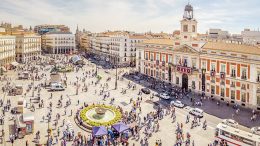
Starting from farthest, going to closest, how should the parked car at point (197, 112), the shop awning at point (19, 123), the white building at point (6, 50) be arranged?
1. the white building at point (6, 50)
2. the parked car at point (197, 112)
3. the shop awning at point (19, 123)

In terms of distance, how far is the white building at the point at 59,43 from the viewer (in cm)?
14150

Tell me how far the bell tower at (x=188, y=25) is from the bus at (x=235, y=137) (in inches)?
1139

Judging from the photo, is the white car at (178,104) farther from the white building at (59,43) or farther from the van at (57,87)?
the white building at (59,43)

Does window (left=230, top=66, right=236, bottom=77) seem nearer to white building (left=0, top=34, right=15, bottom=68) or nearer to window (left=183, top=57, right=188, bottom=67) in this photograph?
window (left=183, top=57, right=188, bottom=67)

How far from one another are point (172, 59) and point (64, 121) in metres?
31.4

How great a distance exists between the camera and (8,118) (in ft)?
125

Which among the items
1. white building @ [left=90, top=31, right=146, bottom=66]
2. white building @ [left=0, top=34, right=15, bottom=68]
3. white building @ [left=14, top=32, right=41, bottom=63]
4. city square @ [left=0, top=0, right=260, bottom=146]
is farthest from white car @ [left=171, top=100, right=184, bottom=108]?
white building @ [left=14, top=32, right=41, bottom=63]

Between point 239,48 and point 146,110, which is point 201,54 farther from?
point 146,110

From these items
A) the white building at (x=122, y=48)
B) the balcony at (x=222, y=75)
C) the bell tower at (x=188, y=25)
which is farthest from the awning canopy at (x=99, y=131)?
the white building at (x=122, y=48)

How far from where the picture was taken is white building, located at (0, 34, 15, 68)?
78250 millimetres

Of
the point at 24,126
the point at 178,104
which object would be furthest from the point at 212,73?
the point at 24,126

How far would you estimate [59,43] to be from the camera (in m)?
143

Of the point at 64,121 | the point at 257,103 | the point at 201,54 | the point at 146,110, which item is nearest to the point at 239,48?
the point at 201,54

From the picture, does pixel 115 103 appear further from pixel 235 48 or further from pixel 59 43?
pixel 59 43
